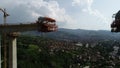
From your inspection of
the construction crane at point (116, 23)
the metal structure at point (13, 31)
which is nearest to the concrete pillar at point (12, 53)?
the metal structure at point (13, 31)

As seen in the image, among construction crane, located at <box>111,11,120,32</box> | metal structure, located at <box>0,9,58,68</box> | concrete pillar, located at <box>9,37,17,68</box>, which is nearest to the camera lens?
construction crane, located at <box>111,11,120,32</box>

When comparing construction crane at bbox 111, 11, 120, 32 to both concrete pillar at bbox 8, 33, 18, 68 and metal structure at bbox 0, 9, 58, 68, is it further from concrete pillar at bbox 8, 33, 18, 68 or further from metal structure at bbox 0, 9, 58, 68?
concrete pillar at bbox 8, 33, 18, 68

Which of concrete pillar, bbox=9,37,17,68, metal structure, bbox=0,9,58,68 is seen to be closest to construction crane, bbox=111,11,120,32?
metal structure, bbox=0,9,58,68

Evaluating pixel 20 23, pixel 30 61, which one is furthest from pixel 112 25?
pixel 30 61

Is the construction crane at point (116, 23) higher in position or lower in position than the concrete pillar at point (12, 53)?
higher

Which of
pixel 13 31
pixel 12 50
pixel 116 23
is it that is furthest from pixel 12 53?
pixel 116 23

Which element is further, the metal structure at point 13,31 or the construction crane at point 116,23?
the metal structure at point 13,31

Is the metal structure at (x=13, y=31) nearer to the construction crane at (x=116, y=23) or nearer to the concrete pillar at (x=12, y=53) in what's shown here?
the concrete pillar at (x=12, y=53)

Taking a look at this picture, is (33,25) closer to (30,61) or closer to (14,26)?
(14,26)

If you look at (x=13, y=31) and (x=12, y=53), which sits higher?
(x=13, y=31)

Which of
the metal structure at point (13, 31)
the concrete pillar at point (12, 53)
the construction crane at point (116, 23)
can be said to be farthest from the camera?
the concrete pillar at point (12, 53)

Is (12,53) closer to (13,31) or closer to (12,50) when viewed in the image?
(12,50)

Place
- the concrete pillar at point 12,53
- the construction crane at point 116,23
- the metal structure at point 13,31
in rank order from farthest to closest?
the concrete pillar at point 12,53 < the metal structure at point 13,31 < the construction crane at point 116,23
